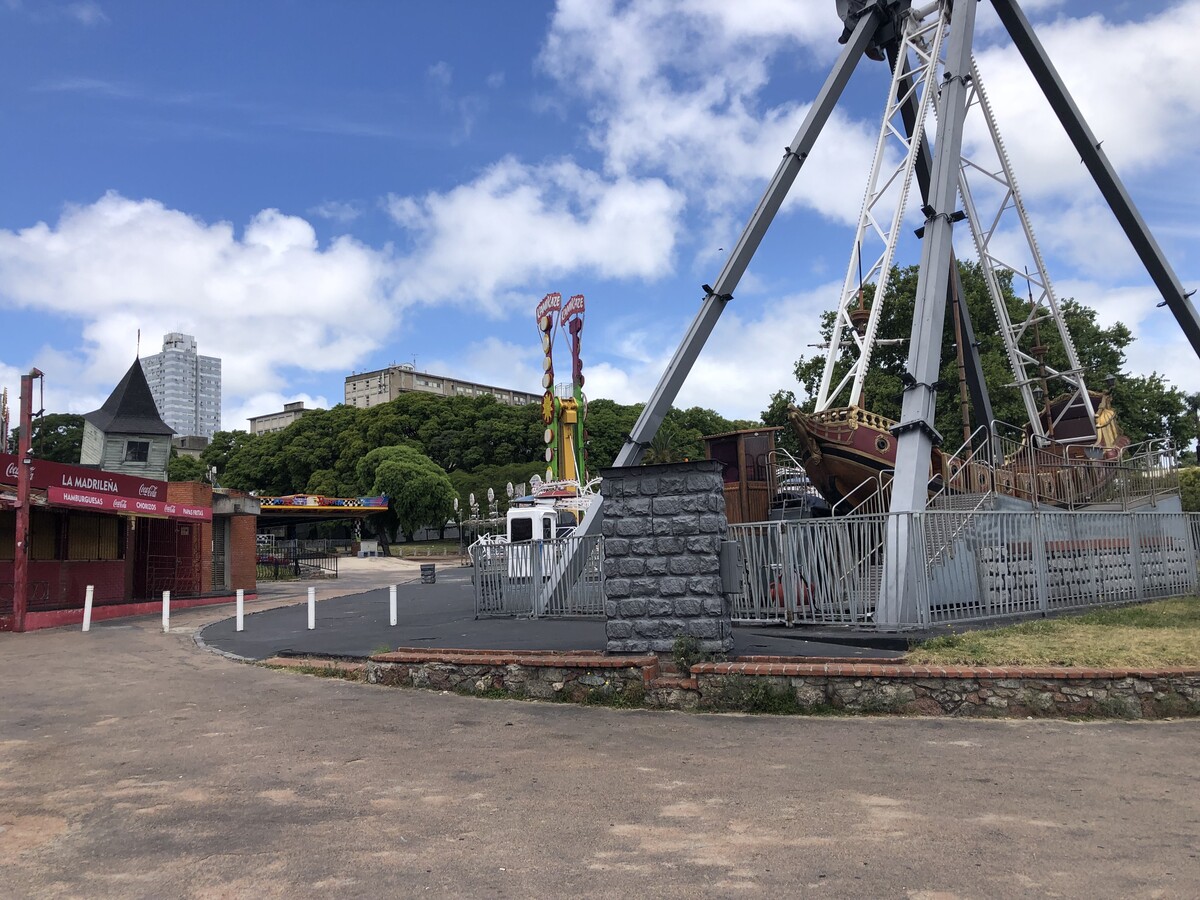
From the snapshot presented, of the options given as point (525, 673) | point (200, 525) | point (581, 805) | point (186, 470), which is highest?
point (186, 470)

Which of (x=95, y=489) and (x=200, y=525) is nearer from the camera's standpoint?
(x=95, y=489)

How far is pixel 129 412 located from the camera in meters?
36.9

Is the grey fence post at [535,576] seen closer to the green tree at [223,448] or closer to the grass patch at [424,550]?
the grass patch at [424,550]

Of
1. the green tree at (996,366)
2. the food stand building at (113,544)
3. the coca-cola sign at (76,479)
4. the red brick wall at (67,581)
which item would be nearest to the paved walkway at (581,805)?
the coca-cola sign at (76,479)

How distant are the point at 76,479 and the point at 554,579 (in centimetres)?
1402

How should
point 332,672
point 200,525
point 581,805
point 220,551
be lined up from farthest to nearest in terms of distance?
point 220,551
point 200,525
point 332,672
point 581,805

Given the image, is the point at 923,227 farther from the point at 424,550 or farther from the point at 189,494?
the point at 424,550

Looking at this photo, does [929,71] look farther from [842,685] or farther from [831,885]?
[831,885]

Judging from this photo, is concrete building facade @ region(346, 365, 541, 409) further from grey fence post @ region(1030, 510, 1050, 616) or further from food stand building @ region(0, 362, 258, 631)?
grey fence post @ region(1030, 510, 1050, 616)

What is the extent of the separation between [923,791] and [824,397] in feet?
45.2

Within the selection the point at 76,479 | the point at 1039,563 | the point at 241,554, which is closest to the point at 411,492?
the point at 241,554

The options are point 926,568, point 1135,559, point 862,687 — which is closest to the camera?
point 862,687

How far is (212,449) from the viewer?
8731 centimetres

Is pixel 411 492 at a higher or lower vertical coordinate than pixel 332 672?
higher
